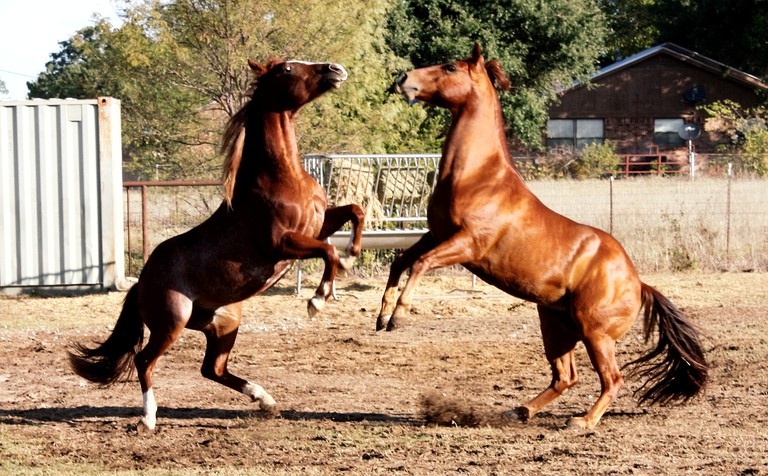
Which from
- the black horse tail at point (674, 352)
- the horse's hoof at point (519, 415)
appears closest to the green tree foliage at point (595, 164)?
the black horse tail at point (674, 352)

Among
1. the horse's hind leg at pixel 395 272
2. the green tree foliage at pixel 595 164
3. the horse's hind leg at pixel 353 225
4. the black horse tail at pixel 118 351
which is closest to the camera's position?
the horse's hind leg at pixel 395 272

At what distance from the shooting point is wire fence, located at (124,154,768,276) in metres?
12.8

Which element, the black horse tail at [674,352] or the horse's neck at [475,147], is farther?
the black horse tail at [674,352]

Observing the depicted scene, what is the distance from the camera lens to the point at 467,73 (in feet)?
19.9

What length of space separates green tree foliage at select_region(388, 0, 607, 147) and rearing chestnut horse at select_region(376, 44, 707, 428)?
63.6 ft

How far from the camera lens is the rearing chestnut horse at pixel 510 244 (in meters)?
5.79

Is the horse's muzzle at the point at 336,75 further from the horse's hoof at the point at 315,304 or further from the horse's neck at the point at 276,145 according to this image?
the horse's hoof at the point at 315,304

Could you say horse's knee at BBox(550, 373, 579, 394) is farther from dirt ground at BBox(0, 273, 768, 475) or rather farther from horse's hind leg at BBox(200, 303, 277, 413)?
horse's hind leg at BBox(200, 303, 277, 413)

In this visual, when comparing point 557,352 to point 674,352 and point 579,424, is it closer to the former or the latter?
point 579,424

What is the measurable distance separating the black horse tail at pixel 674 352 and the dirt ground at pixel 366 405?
0.16 m

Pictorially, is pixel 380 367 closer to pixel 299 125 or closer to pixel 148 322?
pixel 148 322

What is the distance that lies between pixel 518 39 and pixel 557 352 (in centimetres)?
2271

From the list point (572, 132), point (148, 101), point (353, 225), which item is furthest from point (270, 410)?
point (572, 132)

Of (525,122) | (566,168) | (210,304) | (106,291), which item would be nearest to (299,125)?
(106,291)
